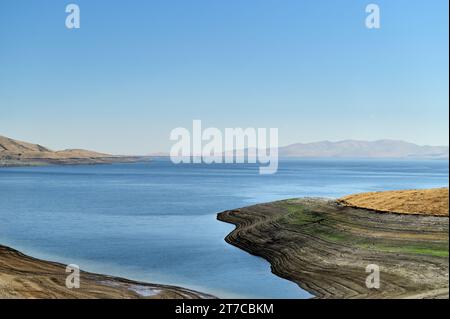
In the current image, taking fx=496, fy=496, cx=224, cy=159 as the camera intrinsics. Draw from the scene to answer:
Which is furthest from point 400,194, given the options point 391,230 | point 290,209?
point 290,209

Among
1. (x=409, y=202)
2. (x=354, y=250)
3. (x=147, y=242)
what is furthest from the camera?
(x=147, y=242)

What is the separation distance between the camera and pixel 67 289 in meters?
30.8

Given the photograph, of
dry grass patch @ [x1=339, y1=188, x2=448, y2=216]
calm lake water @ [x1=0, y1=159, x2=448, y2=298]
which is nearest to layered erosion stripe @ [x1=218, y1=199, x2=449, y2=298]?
dry grass patch @ [x1=339, y1=188, x2=448, y2=216]

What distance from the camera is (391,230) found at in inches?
1442

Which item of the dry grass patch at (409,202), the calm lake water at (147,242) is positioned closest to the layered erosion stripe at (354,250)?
the dry grass patch at (409,202)

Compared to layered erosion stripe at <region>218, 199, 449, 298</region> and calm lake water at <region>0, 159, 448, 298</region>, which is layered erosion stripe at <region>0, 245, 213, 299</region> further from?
layered erosion stripe at <region>218, 199, 449, 298</region>

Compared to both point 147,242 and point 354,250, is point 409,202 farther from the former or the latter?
point 147,242

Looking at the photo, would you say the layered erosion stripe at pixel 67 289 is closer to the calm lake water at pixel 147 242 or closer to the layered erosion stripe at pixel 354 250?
the calm lake water at pixel 147 242

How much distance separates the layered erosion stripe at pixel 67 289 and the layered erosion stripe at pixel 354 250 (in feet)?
28.0

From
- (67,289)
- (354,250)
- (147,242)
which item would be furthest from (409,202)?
(147,242)

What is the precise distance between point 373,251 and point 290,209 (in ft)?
74.2

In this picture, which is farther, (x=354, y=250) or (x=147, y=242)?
(x=147, y=242)

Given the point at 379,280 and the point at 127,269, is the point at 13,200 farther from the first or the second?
the point at 379,280

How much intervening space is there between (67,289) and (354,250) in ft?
64.6
